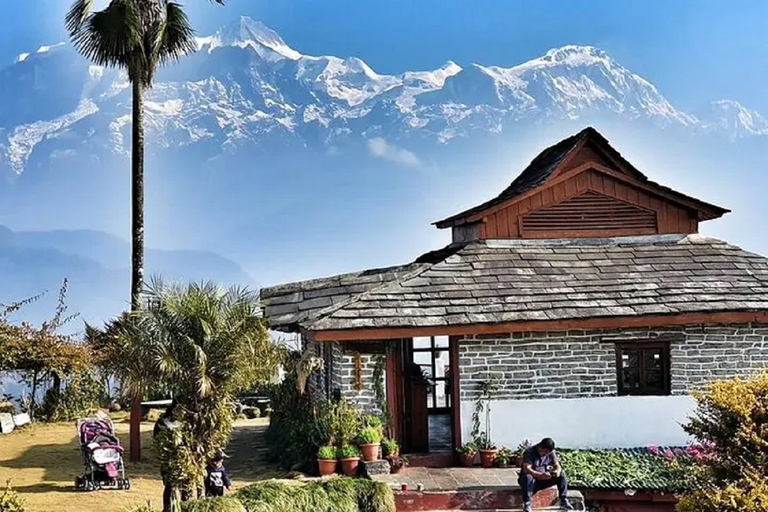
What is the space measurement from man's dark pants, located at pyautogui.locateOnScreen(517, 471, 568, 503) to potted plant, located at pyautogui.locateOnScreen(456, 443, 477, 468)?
215cm

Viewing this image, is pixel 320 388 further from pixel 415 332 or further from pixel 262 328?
pixel 262 328

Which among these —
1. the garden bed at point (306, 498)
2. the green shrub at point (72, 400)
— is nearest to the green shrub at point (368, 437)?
the garden bed at point (306, 498)

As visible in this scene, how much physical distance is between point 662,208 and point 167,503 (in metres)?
11.4

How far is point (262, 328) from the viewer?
459 inches

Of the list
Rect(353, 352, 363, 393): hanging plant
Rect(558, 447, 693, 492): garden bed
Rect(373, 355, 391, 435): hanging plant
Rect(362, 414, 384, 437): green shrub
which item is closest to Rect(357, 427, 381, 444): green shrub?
Rect(362, 414, 384, 437): green shrub

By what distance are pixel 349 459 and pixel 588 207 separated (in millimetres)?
7337

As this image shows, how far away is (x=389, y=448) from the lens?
13.4 metres

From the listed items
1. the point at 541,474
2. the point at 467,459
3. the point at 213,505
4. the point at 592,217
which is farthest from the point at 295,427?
the point at 592,217

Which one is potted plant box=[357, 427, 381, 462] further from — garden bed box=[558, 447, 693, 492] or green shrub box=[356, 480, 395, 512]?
garden bed box=[558, 447, 693, 492]

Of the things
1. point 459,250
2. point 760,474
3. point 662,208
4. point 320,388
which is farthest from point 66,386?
point 760,474

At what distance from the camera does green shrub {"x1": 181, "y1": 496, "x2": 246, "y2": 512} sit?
9414 millimetres

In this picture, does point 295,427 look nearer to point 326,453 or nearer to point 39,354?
point 326,453

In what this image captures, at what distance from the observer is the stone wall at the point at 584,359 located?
14.3m

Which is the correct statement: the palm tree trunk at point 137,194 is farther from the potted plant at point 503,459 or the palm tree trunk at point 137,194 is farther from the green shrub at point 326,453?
the potted plant at point 503,459
